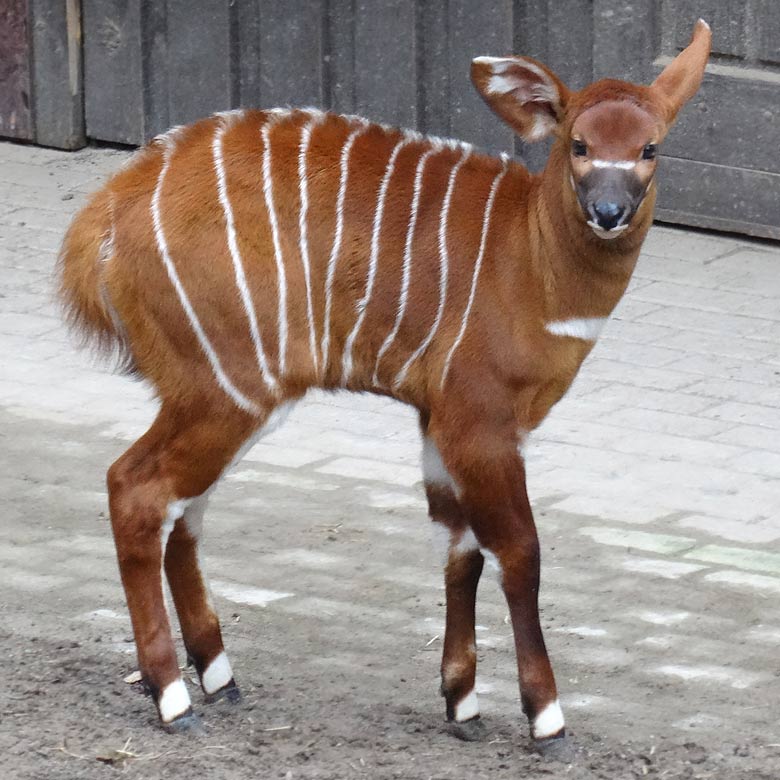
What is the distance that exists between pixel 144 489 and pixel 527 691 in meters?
1.05

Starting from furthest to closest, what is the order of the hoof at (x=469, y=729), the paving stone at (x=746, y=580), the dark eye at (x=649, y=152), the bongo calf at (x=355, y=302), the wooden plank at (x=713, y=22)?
the wooden plank at (x=713, y=22)
the paving stone at (x=746, y=580)
the hoof at (x=469, y=729)
the bongo calf at (x=355, y=302)
the dark eye at (x=649, y=152)

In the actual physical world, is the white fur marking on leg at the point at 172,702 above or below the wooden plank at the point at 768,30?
below

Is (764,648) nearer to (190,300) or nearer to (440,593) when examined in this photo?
(440,593)

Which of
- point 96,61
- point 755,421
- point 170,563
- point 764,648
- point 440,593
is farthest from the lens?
point 96,61

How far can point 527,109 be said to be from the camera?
4734 millimetres

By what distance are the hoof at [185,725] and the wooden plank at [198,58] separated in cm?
555

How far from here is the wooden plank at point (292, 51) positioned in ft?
31.8

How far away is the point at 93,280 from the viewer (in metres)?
4.75

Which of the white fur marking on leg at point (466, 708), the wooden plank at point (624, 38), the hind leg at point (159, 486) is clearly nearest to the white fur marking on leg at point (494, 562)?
the white fur marking on leg at point (466, 708)

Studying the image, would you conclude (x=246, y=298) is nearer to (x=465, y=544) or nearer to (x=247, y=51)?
(x=465, y=544)

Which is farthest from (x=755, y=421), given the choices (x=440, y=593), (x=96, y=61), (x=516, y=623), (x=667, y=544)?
(x=96, y=61)

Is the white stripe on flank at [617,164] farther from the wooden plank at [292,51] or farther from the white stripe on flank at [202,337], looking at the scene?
the wooden plank at [292,51]

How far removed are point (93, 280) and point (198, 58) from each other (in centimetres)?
544

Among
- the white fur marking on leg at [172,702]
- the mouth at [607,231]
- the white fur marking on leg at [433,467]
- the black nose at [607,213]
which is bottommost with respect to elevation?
the white fur marking on leg at [172,702]
